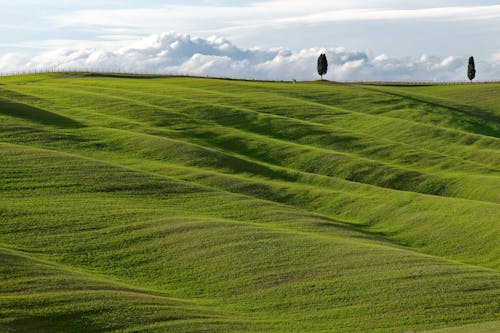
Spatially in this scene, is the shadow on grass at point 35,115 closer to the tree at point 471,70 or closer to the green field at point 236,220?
the green field at point 236,220

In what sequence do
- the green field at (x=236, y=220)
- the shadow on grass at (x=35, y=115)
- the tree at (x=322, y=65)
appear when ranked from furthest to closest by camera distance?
the tree at (x=322, y=65) < the shadow on grass at (x=35, y=115) < the green field at (x=236, y=220)

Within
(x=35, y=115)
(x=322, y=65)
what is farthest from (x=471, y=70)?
(x=35, y=115)

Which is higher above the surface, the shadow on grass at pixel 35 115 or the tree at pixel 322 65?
the tree at pixel 322 65

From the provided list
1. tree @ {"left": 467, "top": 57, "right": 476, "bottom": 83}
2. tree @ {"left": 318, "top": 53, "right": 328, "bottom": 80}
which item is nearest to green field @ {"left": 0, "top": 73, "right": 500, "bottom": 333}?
tree @ {"left": 318, "top": 53, "right": 328, "bottom": 80}

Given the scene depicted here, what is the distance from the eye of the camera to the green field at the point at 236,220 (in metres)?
30.7

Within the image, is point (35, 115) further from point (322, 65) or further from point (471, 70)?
point (471, 70)

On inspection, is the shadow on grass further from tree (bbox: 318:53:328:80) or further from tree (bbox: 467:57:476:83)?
tree (bbox: 467:57:476:83)

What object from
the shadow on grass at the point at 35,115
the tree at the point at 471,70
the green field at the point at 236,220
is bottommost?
the green field at the point at 236,220

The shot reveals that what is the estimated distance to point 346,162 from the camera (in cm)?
6372

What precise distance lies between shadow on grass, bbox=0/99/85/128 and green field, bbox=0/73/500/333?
0.29m

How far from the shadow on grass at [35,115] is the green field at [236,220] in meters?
0.29

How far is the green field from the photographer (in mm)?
30688

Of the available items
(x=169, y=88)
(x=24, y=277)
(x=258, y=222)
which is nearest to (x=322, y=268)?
(x=258, y=222)

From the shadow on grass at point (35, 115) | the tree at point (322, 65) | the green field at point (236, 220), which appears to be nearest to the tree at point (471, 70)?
the tree at point (322, 65)
